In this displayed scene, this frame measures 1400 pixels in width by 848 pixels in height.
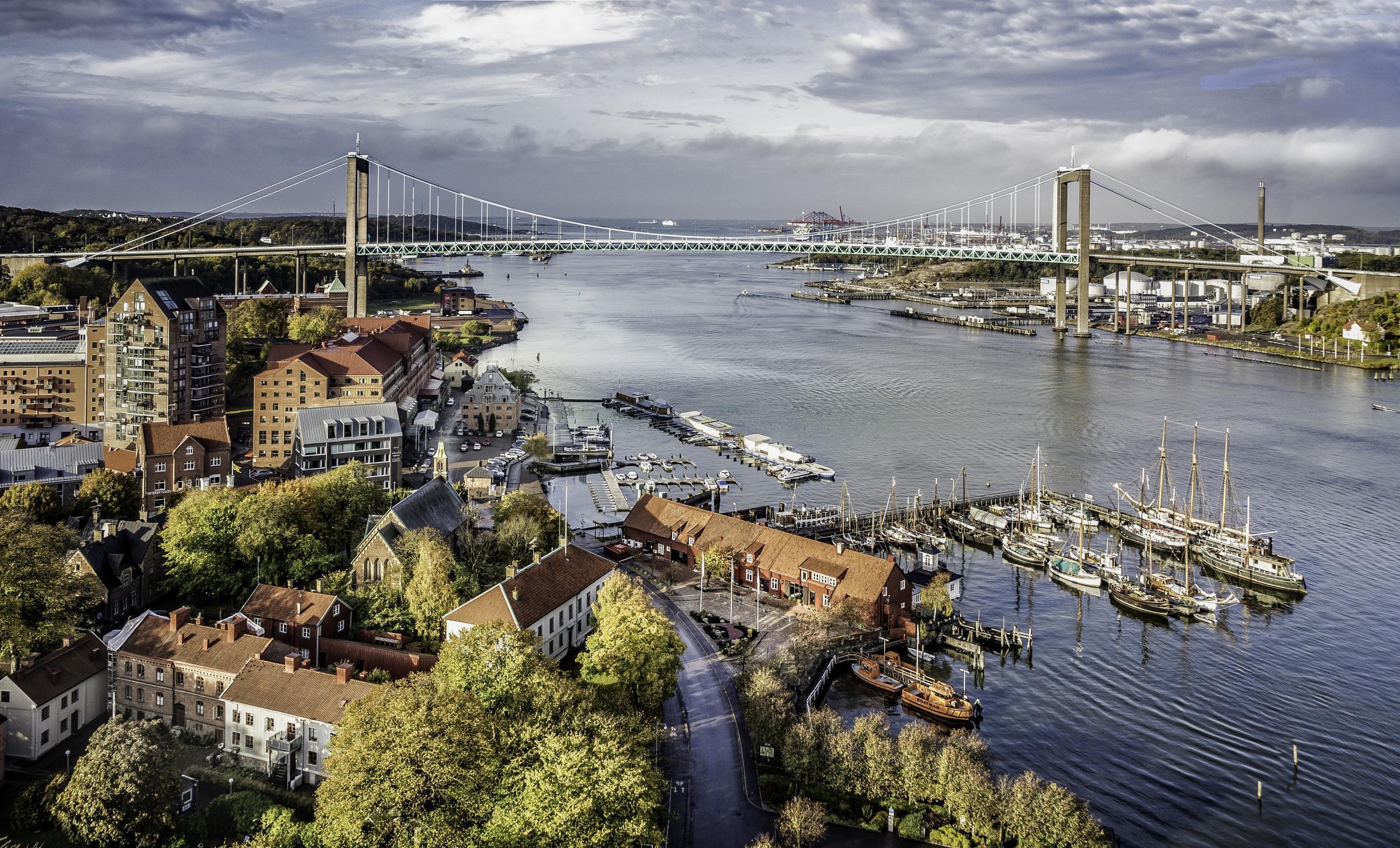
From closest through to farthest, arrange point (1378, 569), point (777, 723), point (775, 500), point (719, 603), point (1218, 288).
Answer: point (777, 723)
point (719, 603)
point (1378, 569)
point (775, 500)
point (1218, 288)

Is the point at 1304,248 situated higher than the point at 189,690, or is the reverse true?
the point at 1304,248

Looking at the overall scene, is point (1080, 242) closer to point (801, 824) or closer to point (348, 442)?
point (348, 442)

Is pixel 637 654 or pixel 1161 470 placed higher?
pixel 1161 470

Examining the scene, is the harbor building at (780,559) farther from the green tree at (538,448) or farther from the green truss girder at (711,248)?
the green truss girder at (711,248)

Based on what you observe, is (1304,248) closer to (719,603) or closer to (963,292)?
(963,292)

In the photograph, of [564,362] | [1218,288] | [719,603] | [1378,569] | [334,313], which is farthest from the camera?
[1218,288]

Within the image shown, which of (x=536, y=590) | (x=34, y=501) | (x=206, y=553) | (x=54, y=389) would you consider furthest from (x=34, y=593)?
(x=54, y=389)

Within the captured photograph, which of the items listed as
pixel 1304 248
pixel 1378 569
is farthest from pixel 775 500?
pixel 1304 248

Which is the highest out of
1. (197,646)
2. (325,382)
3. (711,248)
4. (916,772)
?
(711,248)

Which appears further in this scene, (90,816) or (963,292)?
(963,292)
